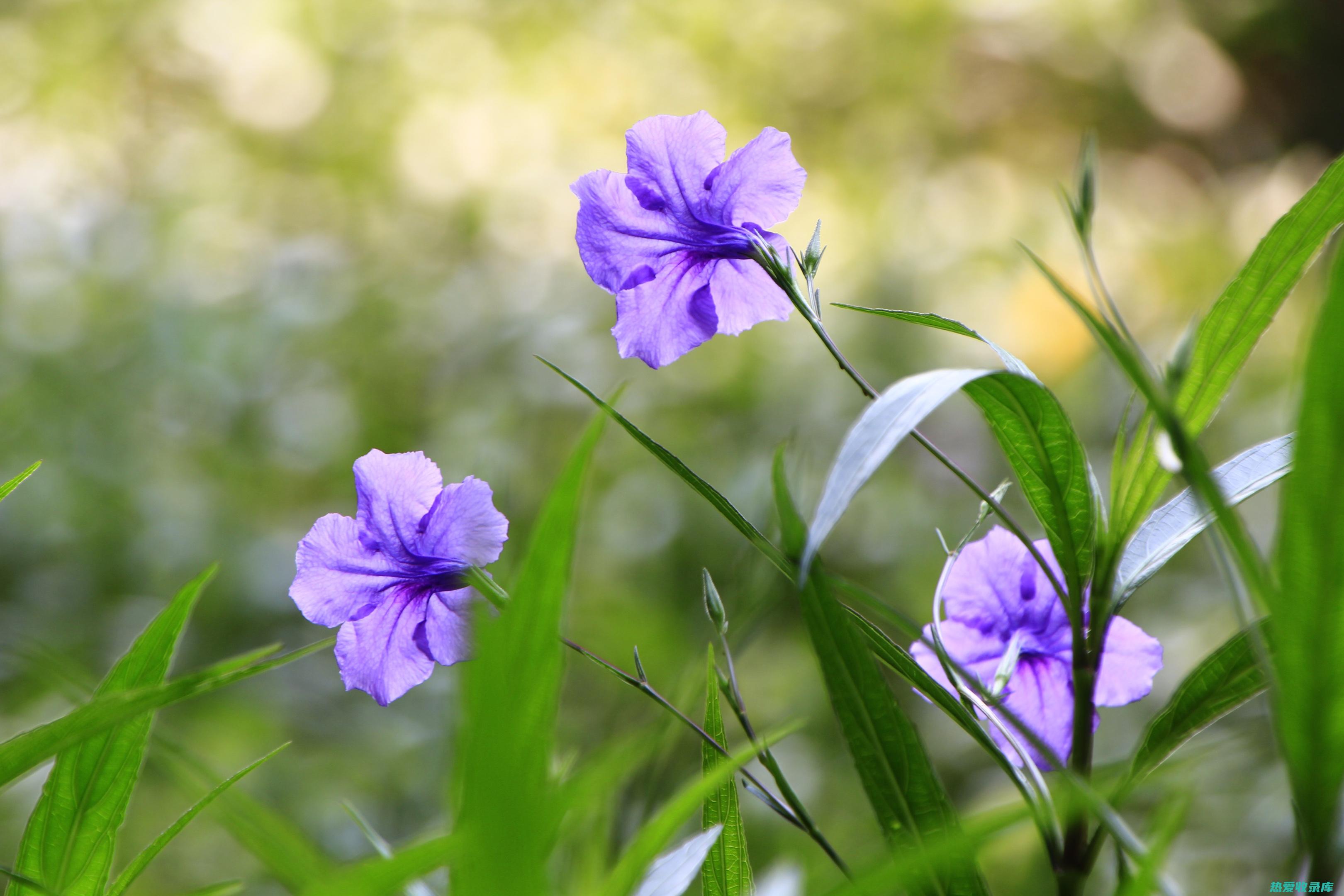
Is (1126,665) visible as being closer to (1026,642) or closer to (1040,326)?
(1026,642)

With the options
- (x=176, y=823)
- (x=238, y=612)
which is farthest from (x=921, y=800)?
(x=238, y=612)

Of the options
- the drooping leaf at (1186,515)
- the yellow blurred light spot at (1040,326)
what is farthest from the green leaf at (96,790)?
the yellow blurred light spot at (1040,326)

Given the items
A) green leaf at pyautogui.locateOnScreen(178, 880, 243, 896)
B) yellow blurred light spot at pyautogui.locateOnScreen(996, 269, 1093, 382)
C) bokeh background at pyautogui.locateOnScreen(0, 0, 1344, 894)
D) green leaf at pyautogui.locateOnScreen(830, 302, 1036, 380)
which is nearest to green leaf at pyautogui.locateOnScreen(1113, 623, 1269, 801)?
bokeh background at pyautogui.locateOnScreen(0, 0, 1344, 894)

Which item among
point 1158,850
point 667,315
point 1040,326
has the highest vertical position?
point 1040,326

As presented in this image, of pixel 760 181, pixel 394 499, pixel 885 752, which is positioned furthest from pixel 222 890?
pixel 760 181

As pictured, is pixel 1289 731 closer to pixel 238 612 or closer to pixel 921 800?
pixel 921 800
